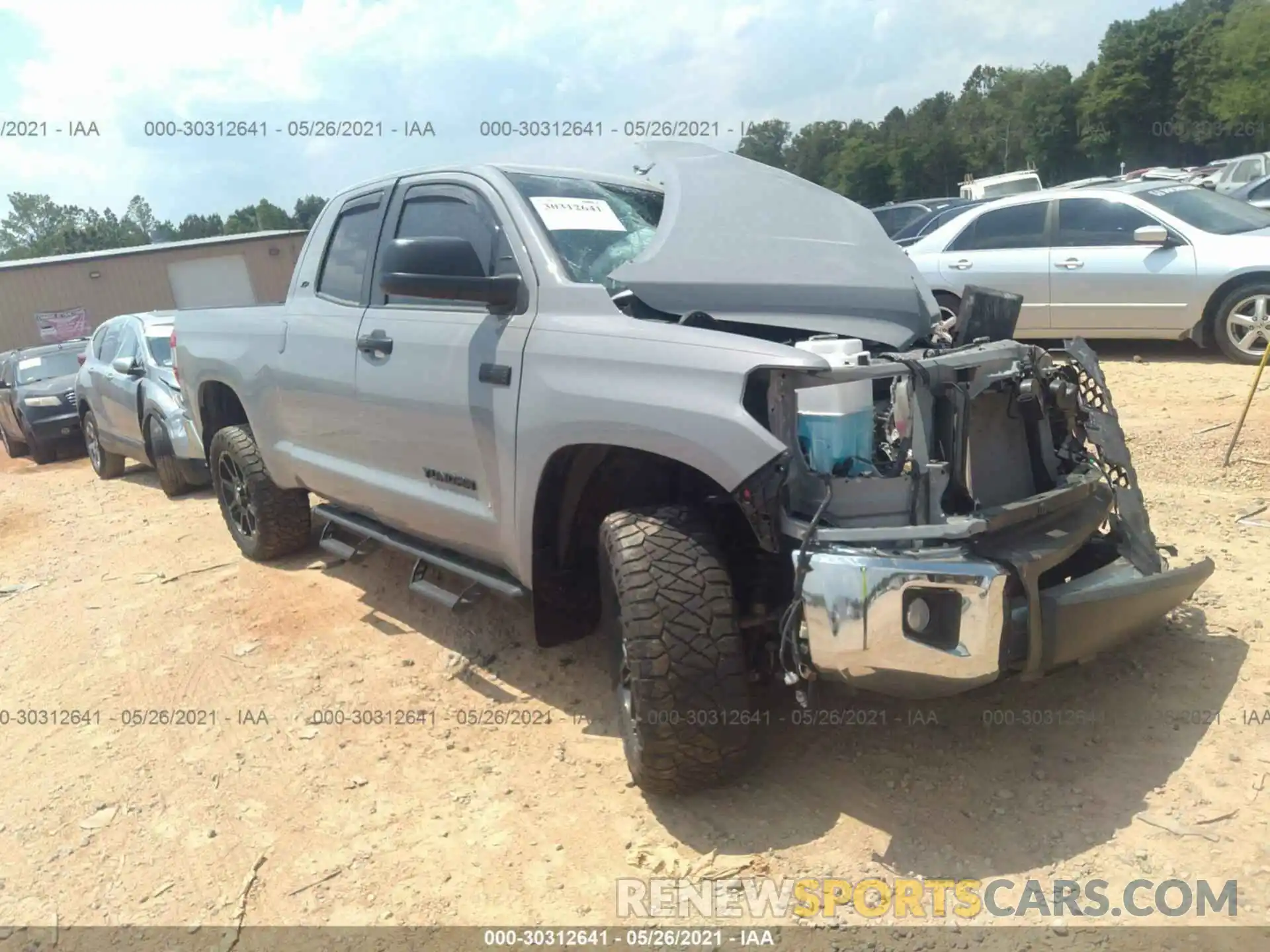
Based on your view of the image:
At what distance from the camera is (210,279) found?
31.7 metres

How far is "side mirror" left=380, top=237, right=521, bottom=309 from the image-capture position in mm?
3356

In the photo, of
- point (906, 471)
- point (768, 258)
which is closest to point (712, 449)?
point (906, 471)

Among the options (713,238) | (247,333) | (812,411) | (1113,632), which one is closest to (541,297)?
(713,238)

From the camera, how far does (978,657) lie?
2.57 meters

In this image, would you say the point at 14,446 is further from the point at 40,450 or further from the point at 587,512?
the point at 587,512

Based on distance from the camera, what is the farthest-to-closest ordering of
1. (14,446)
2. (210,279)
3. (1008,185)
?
(210,279) < (1008,185) < (14,446)

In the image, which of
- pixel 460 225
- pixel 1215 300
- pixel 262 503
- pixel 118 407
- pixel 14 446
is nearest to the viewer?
pixel 460 225

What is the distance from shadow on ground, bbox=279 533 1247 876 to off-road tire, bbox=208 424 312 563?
7.56 ft

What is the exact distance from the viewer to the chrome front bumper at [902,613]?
2.54 m

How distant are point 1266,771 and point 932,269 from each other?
728cm

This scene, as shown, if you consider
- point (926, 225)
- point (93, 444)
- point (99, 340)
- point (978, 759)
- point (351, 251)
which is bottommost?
point (93, 444)

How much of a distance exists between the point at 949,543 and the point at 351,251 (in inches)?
129

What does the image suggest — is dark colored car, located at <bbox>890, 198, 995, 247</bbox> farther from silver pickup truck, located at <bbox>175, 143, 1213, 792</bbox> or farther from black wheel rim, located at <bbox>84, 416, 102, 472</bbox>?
black wheel rim, located at <bbox>84, 416, 102, 472</bbox>

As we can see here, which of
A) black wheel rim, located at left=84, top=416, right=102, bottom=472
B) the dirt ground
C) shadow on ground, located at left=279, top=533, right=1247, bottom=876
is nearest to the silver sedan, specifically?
the dirt ground
